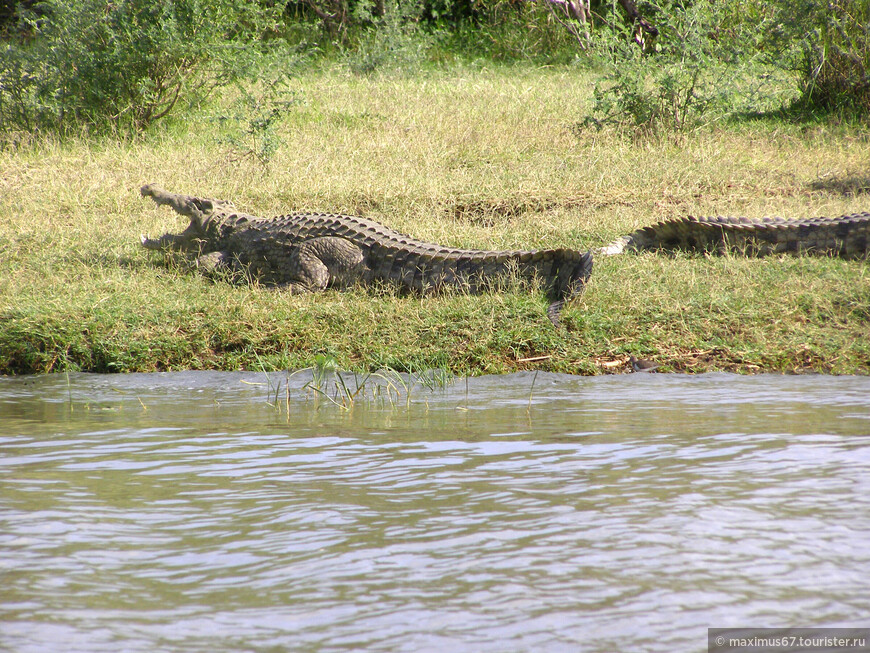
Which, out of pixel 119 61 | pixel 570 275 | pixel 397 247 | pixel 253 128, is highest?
pixel 119 61

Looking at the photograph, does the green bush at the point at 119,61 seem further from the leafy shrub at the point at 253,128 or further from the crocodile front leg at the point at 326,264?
the crocodile front leg at the point at 326,264

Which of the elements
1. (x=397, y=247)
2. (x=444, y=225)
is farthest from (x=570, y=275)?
(x=444, y=225)

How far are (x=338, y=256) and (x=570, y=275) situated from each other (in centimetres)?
171

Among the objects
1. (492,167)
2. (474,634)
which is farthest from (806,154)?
(474,634)

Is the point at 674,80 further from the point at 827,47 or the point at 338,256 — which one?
the point at 338,256

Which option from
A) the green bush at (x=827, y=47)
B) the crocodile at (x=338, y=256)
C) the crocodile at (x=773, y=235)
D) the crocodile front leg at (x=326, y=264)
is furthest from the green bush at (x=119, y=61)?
the green bush at (x=827, y=47)

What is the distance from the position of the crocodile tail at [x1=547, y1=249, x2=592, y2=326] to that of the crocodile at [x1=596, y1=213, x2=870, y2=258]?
104 centimetres

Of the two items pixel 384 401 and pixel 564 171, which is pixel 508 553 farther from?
pixel 564 171

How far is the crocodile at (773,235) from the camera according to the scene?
5.98m

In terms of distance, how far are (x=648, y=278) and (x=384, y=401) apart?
2396 millimetres

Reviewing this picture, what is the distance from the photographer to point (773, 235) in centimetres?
603

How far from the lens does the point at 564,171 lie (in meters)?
8.29

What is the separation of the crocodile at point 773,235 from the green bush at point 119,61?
5925 mm

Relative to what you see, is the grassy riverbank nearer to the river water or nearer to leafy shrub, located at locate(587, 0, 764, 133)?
leafy shrub, located at locate(587, 0, 764, 133)
